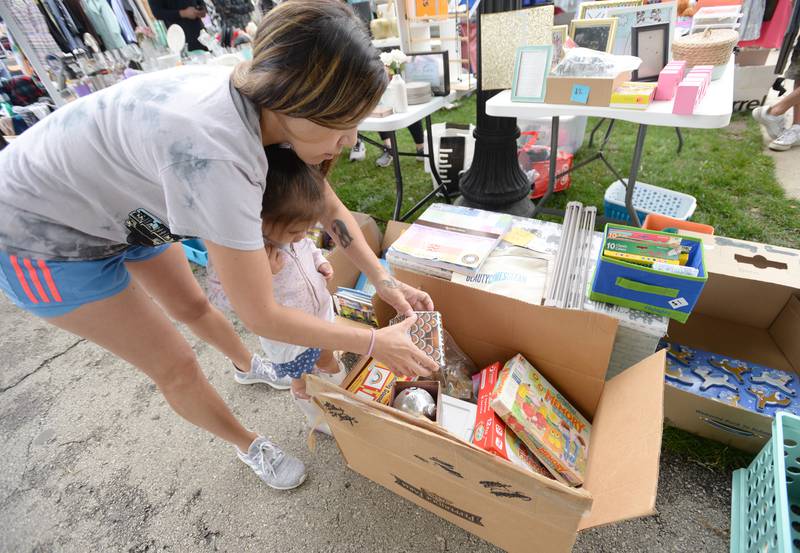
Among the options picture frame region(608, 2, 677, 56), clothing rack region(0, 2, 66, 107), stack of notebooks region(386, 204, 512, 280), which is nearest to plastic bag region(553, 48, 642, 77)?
picture frame region(608, 2, 677, 56)

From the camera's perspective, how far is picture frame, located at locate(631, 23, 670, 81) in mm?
1739

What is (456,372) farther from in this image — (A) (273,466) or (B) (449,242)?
(A) (273,466)

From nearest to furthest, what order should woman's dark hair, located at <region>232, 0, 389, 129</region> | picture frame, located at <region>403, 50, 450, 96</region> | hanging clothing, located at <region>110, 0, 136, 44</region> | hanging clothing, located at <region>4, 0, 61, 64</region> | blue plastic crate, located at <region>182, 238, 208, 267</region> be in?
woman's dark hair, located at <region>232, 0, 389, 129</region>, picture frame, located at <region>403, 50, 450, 96</region>, blue plastic crate, located at <region>182, 238, 208, 267</region>, hanging clothing, located at <region>4, 0, 61, 64</region>, hanging clothing, located at <region>110, 0, 136, 44</region>

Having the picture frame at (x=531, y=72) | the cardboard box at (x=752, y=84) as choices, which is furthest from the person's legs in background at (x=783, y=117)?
the picture frame at (x=531, y=72)

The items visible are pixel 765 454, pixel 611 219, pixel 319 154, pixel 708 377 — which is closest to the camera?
pixel 319 154

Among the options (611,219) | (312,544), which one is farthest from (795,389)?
(312,544)

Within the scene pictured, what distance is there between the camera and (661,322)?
106 cm

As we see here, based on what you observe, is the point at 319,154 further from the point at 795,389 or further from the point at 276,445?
the point at 795,389

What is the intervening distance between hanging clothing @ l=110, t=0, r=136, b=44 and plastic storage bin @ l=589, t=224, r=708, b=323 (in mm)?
4132

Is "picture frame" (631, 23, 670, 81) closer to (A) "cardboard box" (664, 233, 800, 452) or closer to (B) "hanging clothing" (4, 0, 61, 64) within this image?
(A) "cardboard box" (664, 233, 800, 452)

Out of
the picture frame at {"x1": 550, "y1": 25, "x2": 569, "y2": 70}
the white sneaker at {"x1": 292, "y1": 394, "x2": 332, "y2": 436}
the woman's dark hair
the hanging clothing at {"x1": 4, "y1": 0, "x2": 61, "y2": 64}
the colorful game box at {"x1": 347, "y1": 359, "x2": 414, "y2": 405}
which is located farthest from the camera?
the hanging clothing at {"x1": 4, "y1": 0, "x2": 61, "y2": 64}

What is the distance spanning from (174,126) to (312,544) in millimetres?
1152

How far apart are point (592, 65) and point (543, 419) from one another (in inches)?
52.5

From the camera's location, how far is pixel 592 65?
1.51 metres
